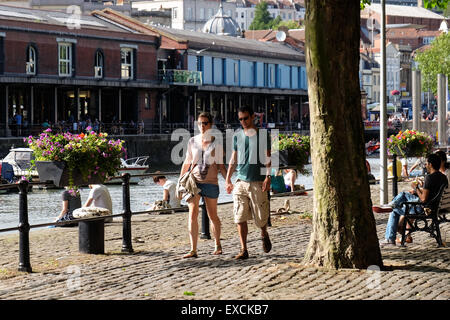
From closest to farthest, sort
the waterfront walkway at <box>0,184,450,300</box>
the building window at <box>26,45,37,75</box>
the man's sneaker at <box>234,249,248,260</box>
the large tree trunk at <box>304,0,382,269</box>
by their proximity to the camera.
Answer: the waterfront walkway at <box>0,184,450,300</box> → the large tree trunk at <box>304,0,382,269</box> → the man's sneaker at <box>234,249,248,260</box> → the building window at <box>26,45,37,75</box>

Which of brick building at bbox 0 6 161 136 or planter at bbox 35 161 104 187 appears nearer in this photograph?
planter at bbox 35 161 104 187

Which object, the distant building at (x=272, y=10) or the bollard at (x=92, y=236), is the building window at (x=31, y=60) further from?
the distant building at (x=272, y=10)

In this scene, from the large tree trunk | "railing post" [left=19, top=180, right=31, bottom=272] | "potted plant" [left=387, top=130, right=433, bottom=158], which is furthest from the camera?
"potted plant" [left=387, top=130, right=433, bottom=158]

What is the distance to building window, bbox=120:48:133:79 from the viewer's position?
198 feet

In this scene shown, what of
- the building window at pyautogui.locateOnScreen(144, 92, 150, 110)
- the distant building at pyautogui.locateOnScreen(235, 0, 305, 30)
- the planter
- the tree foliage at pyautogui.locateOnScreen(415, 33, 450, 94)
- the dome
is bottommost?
the planter

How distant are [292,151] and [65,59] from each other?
127 feet

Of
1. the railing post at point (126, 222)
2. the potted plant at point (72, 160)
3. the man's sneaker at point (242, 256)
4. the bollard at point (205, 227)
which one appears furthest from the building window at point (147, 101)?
the man's sneaker at point (242, 256)

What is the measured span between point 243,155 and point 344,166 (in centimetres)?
141

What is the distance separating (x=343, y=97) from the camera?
31.2ft

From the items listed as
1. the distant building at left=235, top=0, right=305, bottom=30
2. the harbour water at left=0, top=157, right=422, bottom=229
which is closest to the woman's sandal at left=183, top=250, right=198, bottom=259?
the harbour water at left=0, top=157, right=422, bottom=229

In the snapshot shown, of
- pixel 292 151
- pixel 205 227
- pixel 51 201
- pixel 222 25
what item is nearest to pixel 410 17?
pixel 222 25

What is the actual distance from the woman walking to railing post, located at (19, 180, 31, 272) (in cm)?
171

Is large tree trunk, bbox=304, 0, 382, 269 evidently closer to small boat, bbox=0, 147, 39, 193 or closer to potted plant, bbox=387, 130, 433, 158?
potted plant, bbox=387, 130, 433, 158
